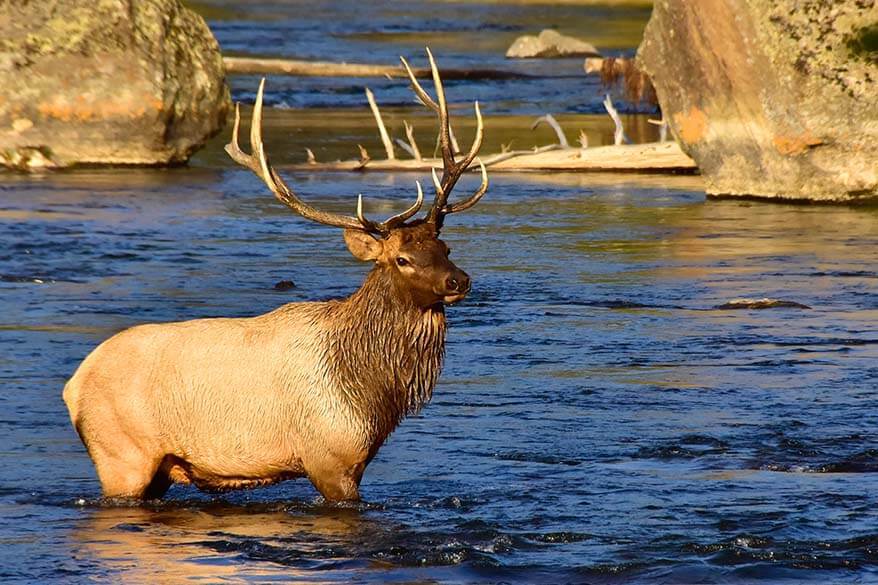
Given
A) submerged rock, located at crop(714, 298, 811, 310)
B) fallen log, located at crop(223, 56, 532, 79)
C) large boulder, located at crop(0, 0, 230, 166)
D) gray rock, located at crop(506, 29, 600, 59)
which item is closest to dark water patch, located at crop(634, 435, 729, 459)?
submerged rock, located at crop(714, 298, 811, 310)

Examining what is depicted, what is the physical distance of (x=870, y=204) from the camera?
17359 mm

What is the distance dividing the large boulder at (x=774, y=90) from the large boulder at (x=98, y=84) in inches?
213

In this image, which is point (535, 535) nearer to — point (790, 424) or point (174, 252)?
point (790, 424)

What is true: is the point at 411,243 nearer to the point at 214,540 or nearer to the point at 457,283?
the point at 457,283

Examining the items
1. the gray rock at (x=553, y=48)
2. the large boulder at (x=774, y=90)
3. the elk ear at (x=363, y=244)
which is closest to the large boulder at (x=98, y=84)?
the large boulder at (x=774, y=90)

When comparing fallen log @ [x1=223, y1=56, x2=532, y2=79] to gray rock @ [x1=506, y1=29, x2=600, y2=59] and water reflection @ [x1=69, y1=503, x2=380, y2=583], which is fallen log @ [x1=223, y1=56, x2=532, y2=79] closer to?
gray rock @ [x1=506, y1=29, x2=600, y2=59]

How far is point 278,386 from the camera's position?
25.9 feet

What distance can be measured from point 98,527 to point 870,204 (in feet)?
36.9

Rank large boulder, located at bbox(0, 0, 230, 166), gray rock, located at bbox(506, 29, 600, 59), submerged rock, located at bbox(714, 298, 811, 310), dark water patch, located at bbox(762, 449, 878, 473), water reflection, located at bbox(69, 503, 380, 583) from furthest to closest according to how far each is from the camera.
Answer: gray rock, located at bbox(506, 29, 600, 59), large boulder, located at bbox(0, 0, 230, 166), submerged rock, located at bbox(714, 298, 811, 310), dark water patch, located at bbox(762, 449, 878, 473), water reflection, located at bbox(69, 503, 380, 583)

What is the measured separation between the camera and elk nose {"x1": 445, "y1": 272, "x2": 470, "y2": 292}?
7605 mm

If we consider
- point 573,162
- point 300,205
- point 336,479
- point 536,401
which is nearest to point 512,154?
point 573,162

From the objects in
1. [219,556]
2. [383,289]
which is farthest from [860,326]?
[219,556]

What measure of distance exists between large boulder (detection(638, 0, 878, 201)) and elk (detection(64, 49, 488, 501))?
30.1 ft

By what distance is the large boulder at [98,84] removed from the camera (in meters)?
19.8
